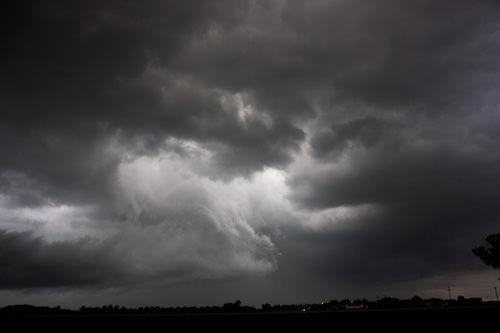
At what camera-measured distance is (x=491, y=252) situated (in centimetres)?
15275

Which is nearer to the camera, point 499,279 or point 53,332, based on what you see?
point 53,332

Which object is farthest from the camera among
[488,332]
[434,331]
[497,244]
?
[497,244]

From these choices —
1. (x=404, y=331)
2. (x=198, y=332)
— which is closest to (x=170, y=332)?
(x=198, y=332)

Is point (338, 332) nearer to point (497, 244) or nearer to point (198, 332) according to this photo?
point (198, 332)

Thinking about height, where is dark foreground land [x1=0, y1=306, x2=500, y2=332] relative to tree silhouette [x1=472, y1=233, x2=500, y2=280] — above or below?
below

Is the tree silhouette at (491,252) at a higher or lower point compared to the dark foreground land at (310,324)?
higher

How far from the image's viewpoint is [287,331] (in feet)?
271

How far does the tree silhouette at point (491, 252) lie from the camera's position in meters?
151

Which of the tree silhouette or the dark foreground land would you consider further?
the tree silhouette

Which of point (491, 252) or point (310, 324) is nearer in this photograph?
point (310, 324)

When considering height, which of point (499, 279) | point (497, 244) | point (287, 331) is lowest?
point (287, 331)

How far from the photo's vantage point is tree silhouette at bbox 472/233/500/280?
15138 cm

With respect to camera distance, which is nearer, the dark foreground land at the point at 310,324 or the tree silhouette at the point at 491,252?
the dark foreground land at the point at 310,324

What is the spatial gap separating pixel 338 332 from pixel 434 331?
18649 millimetres
